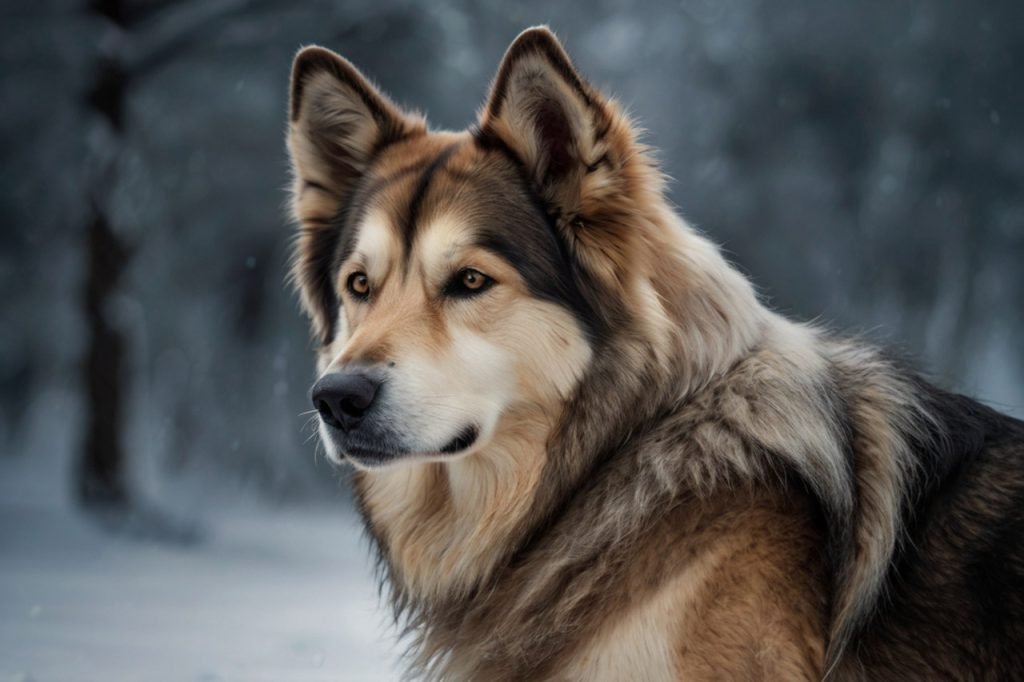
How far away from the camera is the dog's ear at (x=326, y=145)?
136 inches

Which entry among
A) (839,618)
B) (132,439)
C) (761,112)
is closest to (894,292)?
(761,112)

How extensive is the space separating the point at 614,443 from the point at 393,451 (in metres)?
0.62

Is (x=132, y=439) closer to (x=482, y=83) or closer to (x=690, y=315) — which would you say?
(x=482, y=83)

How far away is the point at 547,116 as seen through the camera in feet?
10.2

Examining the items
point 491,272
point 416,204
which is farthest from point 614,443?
point 416,204

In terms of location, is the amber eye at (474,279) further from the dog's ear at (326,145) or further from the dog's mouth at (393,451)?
the dog's ear at (326,145)

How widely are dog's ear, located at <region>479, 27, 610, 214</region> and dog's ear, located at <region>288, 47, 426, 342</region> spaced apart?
0.43 m

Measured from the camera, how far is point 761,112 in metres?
11.8

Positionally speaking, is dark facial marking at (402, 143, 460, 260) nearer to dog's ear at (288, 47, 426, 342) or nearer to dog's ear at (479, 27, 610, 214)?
dog's ear at (479, 27, 610, 214)

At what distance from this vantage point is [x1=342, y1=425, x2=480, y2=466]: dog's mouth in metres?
2.89

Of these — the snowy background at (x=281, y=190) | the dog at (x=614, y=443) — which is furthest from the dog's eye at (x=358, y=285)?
the snowy background at (x=281, y=190)

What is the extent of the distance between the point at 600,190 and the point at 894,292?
30.5 feet

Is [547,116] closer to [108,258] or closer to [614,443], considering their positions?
[614,443]

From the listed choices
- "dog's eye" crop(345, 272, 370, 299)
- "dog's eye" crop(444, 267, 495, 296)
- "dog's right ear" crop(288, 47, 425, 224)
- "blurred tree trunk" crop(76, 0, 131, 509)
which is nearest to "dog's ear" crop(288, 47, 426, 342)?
"dog's right ear" crop(288, 47, 425, 224)
